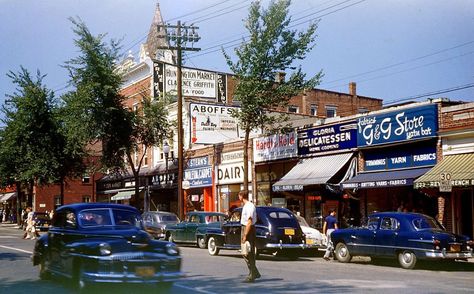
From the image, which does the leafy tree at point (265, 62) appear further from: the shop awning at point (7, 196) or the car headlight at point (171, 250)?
the shop awning at point (7, 196)

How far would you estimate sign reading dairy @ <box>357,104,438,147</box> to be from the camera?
22812 millimetres

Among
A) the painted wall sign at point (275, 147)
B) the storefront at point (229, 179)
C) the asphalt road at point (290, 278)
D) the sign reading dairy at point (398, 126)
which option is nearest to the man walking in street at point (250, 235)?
the asphalt road at point (290, 278)

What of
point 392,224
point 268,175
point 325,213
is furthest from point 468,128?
point 268,175

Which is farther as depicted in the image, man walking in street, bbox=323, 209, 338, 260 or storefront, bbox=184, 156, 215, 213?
storefront, bbox=184, 156, 215, 213

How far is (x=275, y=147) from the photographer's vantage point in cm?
3128

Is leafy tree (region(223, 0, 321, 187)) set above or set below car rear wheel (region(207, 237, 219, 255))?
above

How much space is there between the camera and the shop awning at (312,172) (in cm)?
2662

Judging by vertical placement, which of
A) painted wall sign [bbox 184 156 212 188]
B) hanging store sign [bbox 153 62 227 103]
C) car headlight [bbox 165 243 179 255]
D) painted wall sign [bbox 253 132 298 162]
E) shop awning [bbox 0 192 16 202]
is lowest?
car headlight [bbox 165 243 179 255]

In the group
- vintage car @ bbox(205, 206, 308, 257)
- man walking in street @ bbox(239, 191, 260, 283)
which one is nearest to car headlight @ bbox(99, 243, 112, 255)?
man walking in street @ bbox(239, 191, 260, 283)

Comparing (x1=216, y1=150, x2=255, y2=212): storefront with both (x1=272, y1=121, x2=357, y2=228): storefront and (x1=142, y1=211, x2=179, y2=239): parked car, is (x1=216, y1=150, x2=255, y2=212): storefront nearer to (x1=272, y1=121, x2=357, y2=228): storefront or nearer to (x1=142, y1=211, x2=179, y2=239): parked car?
(x1=272, y1=121, x2=357, y2=228): storefront

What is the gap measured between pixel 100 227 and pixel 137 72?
123 feet

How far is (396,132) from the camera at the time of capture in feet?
79.5

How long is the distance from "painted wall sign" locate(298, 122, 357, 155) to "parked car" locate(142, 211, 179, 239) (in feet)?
23.2

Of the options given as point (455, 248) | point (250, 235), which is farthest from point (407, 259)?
point (250, 235)
